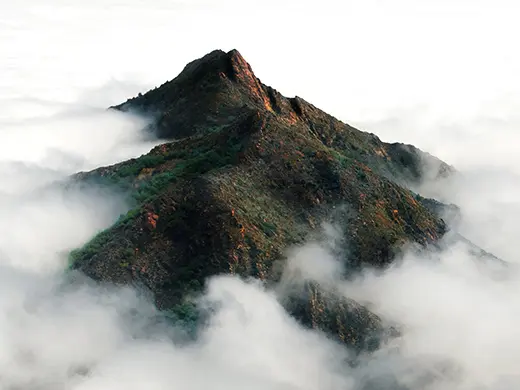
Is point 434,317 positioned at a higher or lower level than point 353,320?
higher

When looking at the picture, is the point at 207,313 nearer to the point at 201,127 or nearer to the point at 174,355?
Answer: the point at 174,355

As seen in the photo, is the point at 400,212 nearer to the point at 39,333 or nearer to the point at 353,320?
the point at 353,320

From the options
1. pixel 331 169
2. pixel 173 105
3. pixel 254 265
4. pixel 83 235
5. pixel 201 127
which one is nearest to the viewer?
pixel 254 265

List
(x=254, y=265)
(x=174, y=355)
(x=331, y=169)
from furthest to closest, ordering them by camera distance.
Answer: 1. (x=331, y=169)
2. (x=254, y=265)
3. (x=174, y=355)

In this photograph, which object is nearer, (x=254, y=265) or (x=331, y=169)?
(x=254, y=265)

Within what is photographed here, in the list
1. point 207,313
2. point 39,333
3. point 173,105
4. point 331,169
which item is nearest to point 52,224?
point 39,333

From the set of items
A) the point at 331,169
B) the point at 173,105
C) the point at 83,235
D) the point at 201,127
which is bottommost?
the point at 83,235

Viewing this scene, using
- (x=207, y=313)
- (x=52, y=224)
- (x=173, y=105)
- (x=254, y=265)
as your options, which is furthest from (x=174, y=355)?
(x=173, y=105)
